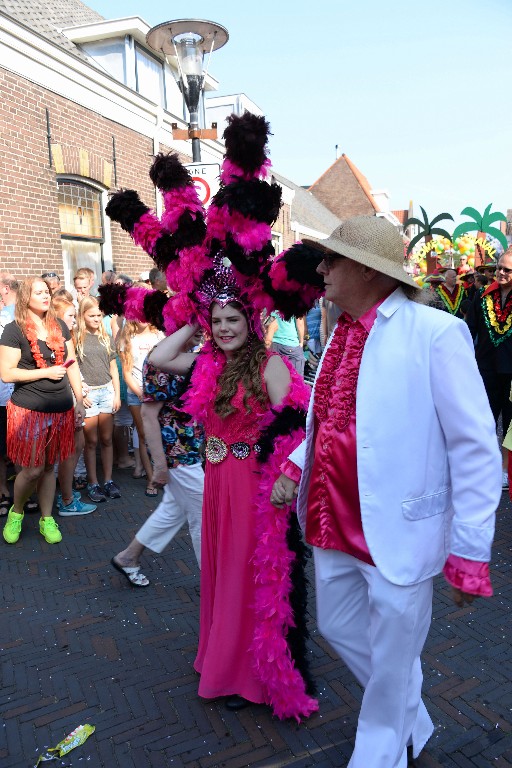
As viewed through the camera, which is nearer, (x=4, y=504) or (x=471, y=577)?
(x=471, y=577)

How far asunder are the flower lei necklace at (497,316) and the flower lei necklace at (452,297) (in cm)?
333

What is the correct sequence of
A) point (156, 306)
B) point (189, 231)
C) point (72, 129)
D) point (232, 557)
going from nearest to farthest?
point (232, 557), point (189, 231), point (156, 306), point (72, 129)

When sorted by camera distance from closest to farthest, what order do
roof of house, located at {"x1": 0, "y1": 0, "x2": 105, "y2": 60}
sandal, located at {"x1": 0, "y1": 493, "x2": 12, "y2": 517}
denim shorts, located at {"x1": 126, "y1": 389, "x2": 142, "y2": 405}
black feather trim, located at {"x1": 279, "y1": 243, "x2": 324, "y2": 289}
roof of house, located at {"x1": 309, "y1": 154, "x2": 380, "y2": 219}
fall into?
black feather trim, located at {"x1": 279, "y1": 243, "x2": 324, "y2": 289} < sandal, located at {"x1": 0, "y1": 493, "x2": 12, "y2": 517} < denim shorts, located at {"x1": 126, "y1": 389, "x2": 142, "y2": 405} < roof of house, located at {"x1": 0, "y1": 0, "x2": 105, "y2": 60} < roof of house, located at {"x1": 309, "y1": 154, "x2": 380, "y2": 219}

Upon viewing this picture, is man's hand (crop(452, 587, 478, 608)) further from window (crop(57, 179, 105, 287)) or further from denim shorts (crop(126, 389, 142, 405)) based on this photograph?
window (crop(57, 179, 105, 287))

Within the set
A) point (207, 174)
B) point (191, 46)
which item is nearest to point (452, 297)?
point (207, 174)

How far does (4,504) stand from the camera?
16.7 ft

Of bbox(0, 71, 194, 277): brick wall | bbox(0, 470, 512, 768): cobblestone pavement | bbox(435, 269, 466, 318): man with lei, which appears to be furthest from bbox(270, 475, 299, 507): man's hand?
bbox(435, 269, 466, 318): man with lei

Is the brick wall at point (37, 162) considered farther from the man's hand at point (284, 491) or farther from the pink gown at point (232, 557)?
the man's hand at point (284, 491)

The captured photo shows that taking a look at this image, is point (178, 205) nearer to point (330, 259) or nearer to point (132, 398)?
point (330, 259)

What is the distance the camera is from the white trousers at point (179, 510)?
3270 mm

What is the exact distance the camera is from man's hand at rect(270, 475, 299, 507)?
2234mm

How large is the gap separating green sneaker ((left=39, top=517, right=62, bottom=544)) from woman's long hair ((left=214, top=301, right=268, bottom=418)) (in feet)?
8.30

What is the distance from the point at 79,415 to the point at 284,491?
10.6 feet

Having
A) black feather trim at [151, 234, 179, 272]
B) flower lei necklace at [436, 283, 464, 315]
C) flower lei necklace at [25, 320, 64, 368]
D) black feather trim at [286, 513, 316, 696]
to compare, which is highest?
black feather trim at [151, 234, 179, 272]
